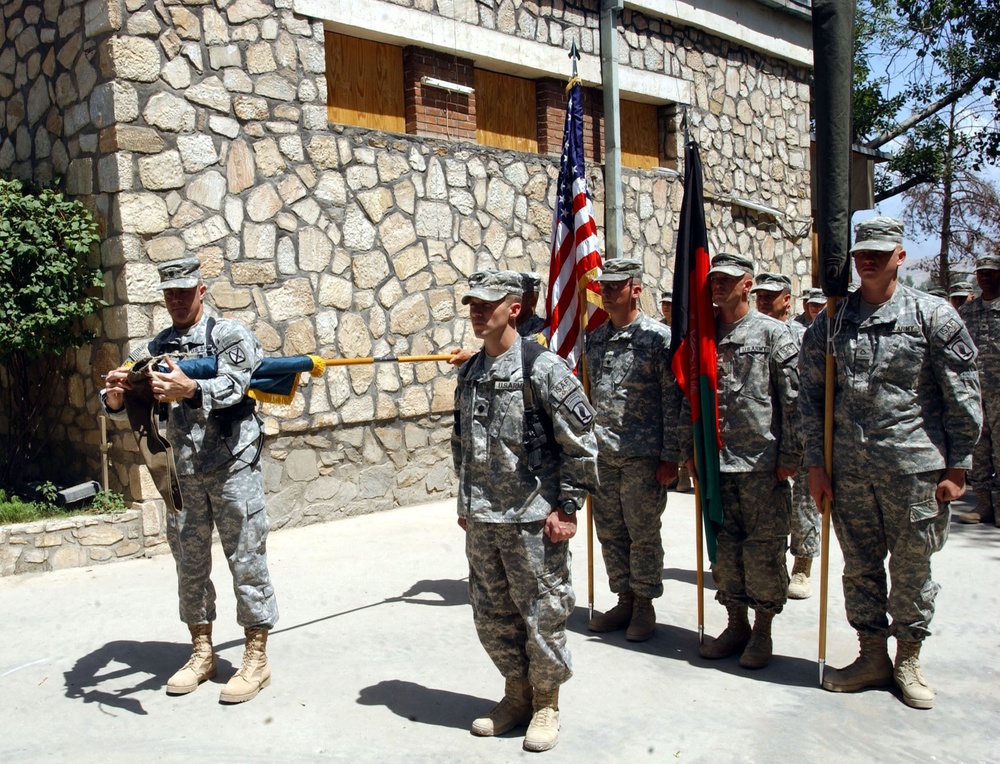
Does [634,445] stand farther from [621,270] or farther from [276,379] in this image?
[276,379]

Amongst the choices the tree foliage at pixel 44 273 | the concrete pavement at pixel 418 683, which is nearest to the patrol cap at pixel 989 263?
the concrete pavement at pixel 418 683

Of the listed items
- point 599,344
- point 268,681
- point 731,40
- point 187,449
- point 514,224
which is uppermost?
point 731,40

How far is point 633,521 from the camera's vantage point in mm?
5512

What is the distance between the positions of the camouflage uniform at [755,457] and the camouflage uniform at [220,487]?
2395 millimetres

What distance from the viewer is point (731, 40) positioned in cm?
1292

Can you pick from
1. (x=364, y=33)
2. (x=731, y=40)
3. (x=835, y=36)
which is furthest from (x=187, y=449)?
(x=731, y=40)

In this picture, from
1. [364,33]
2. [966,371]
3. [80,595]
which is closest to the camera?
[966,371]

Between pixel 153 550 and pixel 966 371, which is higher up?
pixel 966 371

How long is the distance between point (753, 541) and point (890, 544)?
736 millimetres

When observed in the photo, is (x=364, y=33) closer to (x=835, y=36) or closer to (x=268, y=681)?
(x=835, y=36)

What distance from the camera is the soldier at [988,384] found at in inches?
331

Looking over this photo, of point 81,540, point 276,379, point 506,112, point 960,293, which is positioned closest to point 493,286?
point 276,379

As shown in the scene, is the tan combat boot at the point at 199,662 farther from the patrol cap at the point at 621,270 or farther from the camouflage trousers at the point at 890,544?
the camouflage trousers at the point at 890,544

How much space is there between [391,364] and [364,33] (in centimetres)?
302
